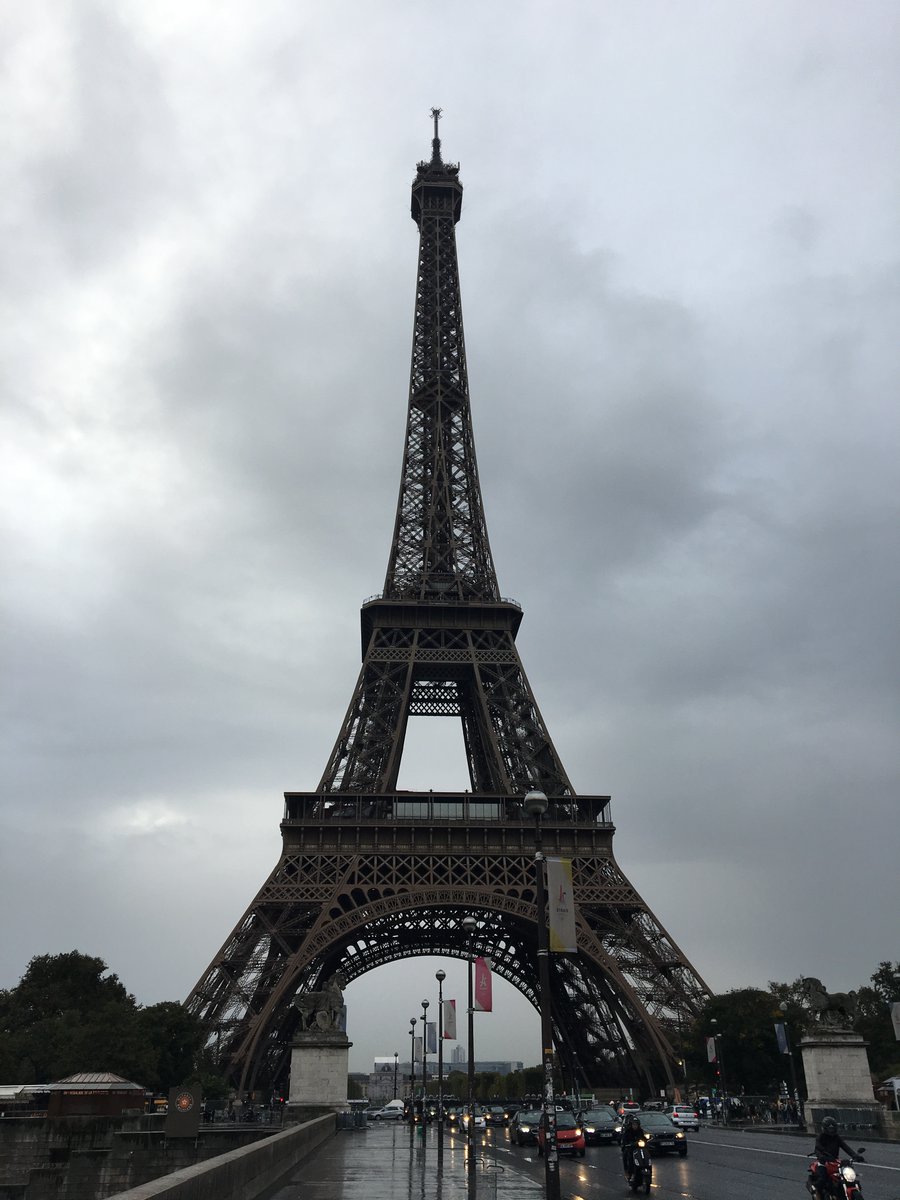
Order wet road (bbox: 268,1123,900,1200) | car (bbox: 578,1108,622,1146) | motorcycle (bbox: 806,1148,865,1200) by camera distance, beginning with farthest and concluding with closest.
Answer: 1. car (bbox: 578,1108,622,1146)
2. wet road (bbox: 268,1123,900,1200)
3. motorcycle (bbox: 806,1148,865,1200)

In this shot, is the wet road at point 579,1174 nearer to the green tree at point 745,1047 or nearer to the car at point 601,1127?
the car at point 601,1127

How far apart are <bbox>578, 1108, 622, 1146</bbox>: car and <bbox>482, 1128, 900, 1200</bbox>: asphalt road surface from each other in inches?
61.2

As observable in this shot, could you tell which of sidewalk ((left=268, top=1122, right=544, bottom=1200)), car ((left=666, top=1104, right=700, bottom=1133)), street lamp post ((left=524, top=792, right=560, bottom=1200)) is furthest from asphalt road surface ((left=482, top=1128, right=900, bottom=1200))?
street lamp post ((left=524, top=792, right=560, bottom=1200))

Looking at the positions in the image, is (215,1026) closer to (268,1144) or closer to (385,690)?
(385,690)

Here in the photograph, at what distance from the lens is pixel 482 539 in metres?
80.2

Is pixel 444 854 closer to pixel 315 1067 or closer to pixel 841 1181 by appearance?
pixel 315 1067

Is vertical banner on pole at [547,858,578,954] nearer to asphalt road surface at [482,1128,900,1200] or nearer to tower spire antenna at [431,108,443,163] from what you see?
asphalt road surface at [482,1128,900,1200]

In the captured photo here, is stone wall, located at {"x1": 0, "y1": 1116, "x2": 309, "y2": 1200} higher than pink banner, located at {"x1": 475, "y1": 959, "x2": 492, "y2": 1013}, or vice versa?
pink banner, located at {"x1": 475, "y1": 959, "x2": 492, "y2": 1013}

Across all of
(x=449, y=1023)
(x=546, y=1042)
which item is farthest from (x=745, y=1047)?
(x=546, y=1042)

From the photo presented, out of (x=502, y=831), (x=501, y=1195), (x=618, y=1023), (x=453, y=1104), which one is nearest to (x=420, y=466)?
(x=502, y=831)

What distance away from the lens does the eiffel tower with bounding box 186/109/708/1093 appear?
188ft

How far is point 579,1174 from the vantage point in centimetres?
2798

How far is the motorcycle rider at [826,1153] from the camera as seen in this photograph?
49.6ft

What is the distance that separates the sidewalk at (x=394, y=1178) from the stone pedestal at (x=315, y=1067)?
447 centimetres
